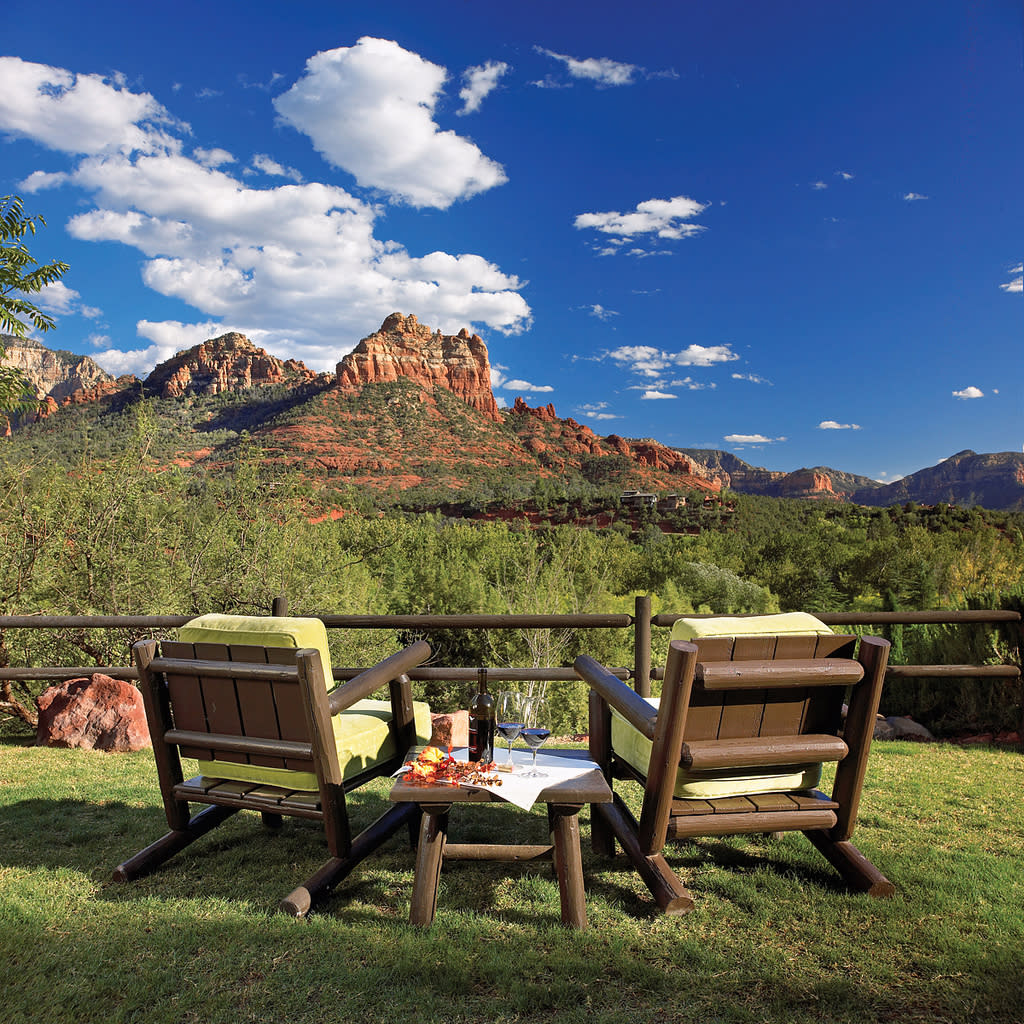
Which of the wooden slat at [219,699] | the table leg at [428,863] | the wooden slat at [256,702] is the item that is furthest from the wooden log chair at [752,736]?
the wooden slat at [219,699]

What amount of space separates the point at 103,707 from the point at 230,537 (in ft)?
13.6

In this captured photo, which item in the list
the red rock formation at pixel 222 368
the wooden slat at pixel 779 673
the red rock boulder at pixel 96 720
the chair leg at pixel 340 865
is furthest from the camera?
the red rock formation at pixel 222 368

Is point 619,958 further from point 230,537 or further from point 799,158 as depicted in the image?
point 799,158

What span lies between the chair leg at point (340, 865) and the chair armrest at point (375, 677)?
0.51 m

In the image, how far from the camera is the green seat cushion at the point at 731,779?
2289 millimetres

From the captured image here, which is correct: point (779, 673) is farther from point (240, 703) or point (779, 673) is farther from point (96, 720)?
point (96, 720)

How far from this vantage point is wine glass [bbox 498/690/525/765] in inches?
92.8

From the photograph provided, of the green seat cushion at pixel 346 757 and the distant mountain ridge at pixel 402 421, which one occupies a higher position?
the distant mountain ridge at pixel 402 421

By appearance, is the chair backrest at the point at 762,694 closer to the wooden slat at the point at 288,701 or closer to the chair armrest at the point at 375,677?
the chair armrest at the point at 375,677

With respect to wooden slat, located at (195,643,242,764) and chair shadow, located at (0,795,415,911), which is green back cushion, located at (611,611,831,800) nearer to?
chair shadow, located at (0,795,415,911)

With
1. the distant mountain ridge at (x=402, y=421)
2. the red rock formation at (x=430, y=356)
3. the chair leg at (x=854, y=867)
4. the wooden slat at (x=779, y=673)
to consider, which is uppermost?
the red rock formation at (x=430, y=356)

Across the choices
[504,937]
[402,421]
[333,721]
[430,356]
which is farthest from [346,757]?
[430,356]

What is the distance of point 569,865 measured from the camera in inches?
84.5

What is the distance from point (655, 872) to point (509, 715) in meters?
0.72
